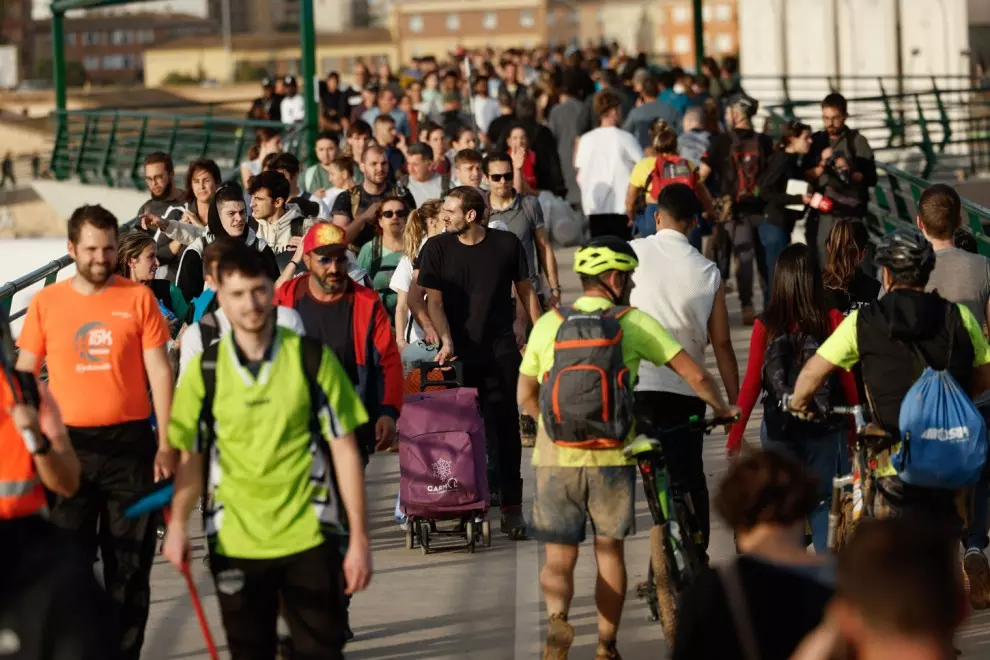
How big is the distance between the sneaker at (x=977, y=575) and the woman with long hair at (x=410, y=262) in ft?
12.2

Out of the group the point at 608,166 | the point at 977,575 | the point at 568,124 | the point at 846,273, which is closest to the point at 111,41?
the point at 568,124

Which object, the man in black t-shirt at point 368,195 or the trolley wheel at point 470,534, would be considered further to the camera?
the man in black t-shirt at point 368,195

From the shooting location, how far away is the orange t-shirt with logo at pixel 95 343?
7285mm

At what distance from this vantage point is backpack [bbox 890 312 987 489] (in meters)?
7.39

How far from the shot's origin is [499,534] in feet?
34.6

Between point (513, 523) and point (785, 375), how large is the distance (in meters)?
2.55

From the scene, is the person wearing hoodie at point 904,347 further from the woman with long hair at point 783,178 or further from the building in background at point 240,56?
the building in background at point 240,56

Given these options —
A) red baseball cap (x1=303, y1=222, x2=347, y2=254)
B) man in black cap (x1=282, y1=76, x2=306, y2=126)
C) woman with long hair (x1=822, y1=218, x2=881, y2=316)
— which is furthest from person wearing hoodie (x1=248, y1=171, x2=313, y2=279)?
man in black cap (x1=282, y1=76, x2=306, y2=126)

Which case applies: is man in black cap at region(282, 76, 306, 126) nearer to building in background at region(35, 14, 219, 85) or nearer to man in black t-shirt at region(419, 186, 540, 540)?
man in black t-shirt at region(419, 186, 540, 540)

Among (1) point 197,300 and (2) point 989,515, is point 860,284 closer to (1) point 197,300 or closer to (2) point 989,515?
(2) point 989,515

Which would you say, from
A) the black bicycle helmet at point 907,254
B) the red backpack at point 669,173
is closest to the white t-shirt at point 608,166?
the red backpack at point 669,173

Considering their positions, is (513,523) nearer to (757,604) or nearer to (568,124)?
(757,604)

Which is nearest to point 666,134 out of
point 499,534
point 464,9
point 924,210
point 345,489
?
point 499,534

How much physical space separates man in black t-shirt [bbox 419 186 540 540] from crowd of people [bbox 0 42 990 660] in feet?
0.04
